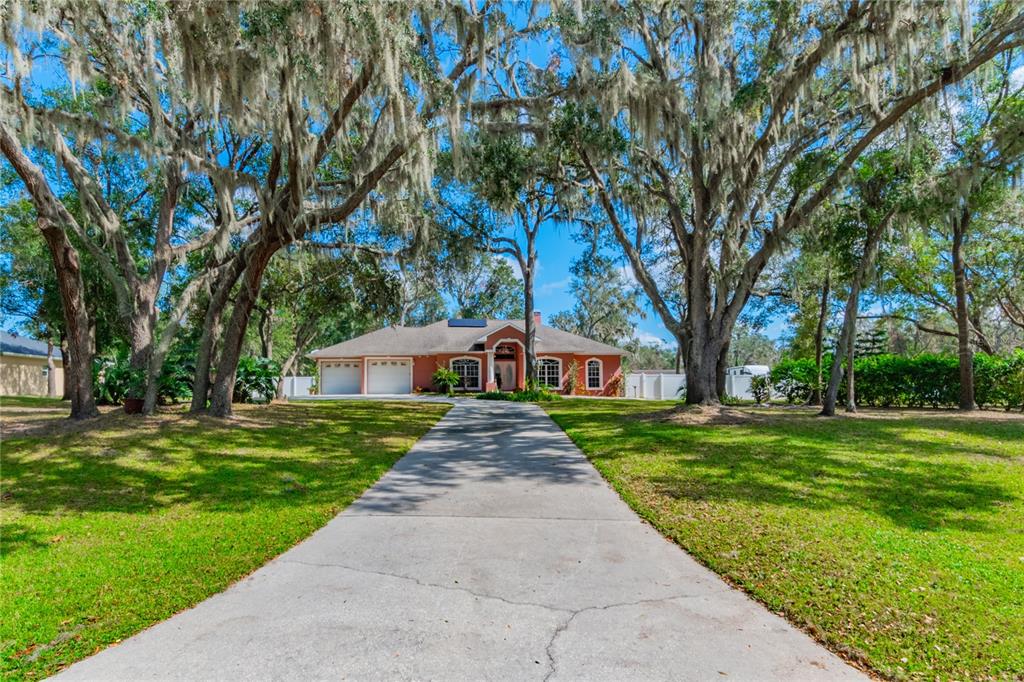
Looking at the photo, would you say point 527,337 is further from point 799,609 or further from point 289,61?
point 799,609

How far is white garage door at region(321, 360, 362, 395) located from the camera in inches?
1180

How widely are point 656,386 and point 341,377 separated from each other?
59.7 ft

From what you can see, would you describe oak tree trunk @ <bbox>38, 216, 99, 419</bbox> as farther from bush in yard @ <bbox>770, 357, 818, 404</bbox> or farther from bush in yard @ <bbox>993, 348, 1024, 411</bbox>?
bush in yard @ <bbox>993, 348, 1024, 411</bbox>

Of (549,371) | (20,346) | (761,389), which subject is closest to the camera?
(761,389)

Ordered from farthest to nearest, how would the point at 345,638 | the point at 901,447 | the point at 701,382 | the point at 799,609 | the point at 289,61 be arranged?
the point at 701,382, the point at 901,447, the point at 289,61, the point at 799,609, the point at 345,638

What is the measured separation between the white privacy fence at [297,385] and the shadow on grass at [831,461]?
24198mm

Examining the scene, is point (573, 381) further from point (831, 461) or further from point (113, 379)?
point (831, 461)

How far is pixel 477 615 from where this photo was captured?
2.80 m

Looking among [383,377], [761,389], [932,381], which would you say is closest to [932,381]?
[932,381]

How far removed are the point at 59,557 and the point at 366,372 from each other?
2651 cm

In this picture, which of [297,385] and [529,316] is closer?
[529,316]

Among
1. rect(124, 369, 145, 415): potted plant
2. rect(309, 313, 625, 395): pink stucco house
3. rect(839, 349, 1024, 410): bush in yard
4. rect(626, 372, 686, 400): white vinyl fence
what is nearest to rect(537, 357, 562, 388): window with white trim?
rect(309, 313, 625, 395): pink stucco house

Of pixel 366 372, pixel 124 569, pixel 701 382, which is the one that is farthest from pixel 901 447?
pixel 366 372

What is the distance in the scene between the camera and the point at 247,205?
52.0ft
